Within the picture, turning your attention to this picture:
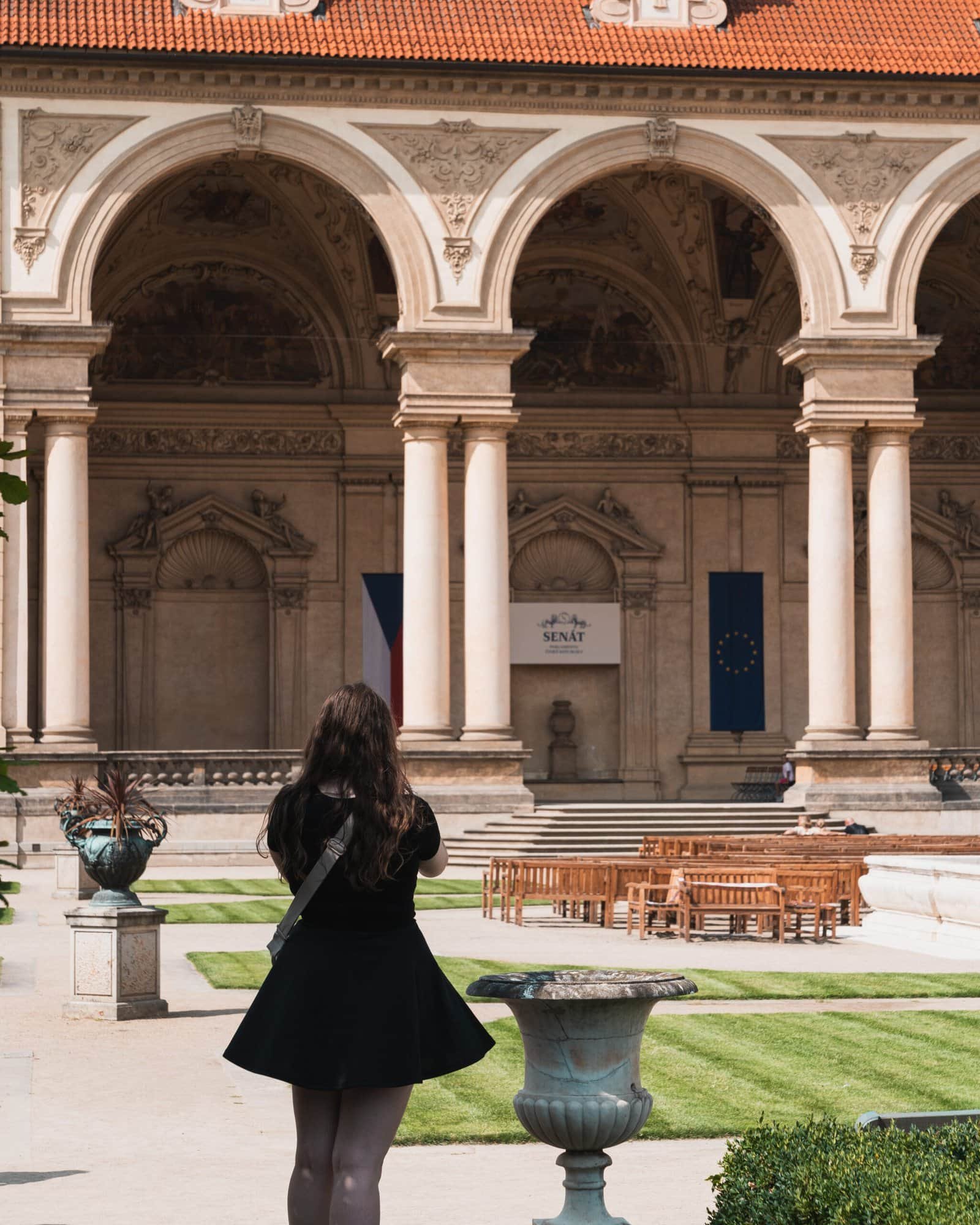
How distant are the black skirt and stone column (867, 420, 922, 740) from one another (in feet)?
103

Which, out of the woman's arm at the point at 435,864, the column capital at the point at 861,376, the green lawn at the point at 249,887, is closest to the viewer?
the woman's arm at the point at 435,864

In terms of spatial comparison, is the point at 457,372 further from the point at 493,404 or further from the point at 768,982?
the point at 768,982

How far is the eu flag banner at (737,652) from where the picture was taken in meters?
46.6

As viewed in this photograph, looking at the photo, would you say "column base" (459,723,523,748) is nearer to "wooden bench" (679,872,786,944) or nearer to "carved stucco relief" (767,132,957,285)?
"carved stucco relief" (767,132,957,285)

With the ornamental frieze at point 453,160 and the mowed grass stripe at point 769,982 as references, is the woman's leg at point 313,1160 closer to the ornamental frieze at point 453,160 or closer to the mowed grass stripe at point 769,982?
the mowed grass stripe at point 769,982

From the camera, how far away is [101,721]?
44844 millimetres

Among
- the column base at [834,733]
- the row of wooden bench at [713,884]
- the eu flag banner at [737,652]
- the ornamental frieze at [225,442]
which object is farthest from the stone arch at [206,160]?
the eu flag banner at [737,652]

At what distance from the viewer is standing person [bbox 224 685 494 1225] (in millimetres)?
6906

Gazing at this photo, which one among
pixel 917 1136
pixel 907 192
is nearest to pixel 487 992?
pixel 917 1136

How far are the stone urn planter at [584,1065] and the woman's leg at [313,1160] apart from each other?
74 centimetres

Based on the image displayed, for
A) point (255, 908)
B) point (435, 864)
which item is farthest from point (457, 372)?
point (435, 864)

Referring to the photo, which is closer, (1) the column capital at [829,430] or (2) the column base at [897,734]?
(1) the column capital at [829,430]

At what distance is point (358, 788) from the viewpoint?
7027mm

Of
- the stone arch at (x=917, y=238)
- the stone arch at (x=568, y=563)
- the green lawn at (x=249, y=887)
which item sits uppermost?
the stone arch at (x=917, y=238)
